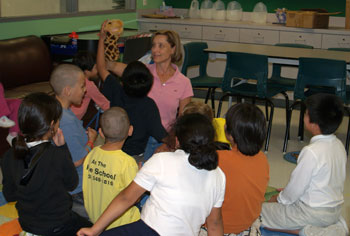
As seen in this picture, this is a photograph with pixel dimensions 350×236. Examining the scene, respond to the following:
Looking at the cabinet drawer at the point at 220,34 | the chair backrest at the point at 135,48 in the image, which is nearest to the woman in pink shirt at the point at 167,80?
the chair backrest at the point at 135,48

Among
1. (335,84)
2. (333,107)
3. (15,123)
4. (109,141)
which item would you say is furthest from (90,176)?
(335,84)

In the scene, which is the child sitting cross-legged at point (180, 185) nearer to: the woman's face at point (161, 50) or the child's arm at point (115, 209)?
the child's arm at point (115, 209)

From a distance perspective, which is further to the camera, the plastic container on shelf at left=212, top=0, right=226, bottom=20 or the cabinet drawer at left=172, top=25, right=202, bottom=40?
the plastic container on shelf at left=212, top=0, right=226, bottom=20

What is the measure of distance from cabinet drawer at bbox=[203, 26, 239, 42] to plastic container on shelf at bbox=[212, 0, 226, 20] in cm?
53

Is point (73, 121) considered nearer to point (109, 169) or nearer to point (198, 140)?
point (109, 169)

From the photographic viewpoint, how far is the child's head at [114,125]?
7.42ft

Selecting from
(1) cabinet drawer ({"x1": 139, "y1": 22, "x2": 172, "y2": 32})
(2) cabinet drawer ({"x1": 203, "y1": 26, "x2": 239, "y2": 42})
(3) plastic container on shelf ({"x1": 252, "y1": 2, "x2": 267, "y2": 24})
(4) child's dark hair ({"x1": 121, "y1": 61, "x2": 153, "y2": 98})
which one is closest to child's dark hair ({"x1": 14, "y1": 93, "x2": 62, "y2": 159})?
(4) child's dark hair ({"x1": 121, "y1": 61, "x2": 153, "y2": 98})

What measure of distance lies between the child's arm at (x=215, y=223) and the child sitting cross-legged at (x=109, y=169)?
438 mm

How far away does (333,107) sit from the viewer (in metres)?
2.55

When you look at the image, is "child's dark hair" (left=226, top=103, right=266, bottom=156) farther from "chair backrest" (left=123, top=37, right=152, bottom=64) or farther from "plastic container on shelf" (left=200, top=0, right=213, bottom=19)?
"plastic container on shelf" (left=200, top=0, right=213, bottom=19)

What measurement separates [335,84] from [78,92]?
97.7 inches

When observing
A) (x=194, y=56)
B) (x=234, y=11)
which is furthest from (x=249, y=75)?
(x=234, y=11)

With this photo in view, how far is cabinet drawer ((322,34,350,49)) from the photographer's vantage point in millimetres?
6031

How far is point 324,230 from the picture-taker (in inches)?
98.7
